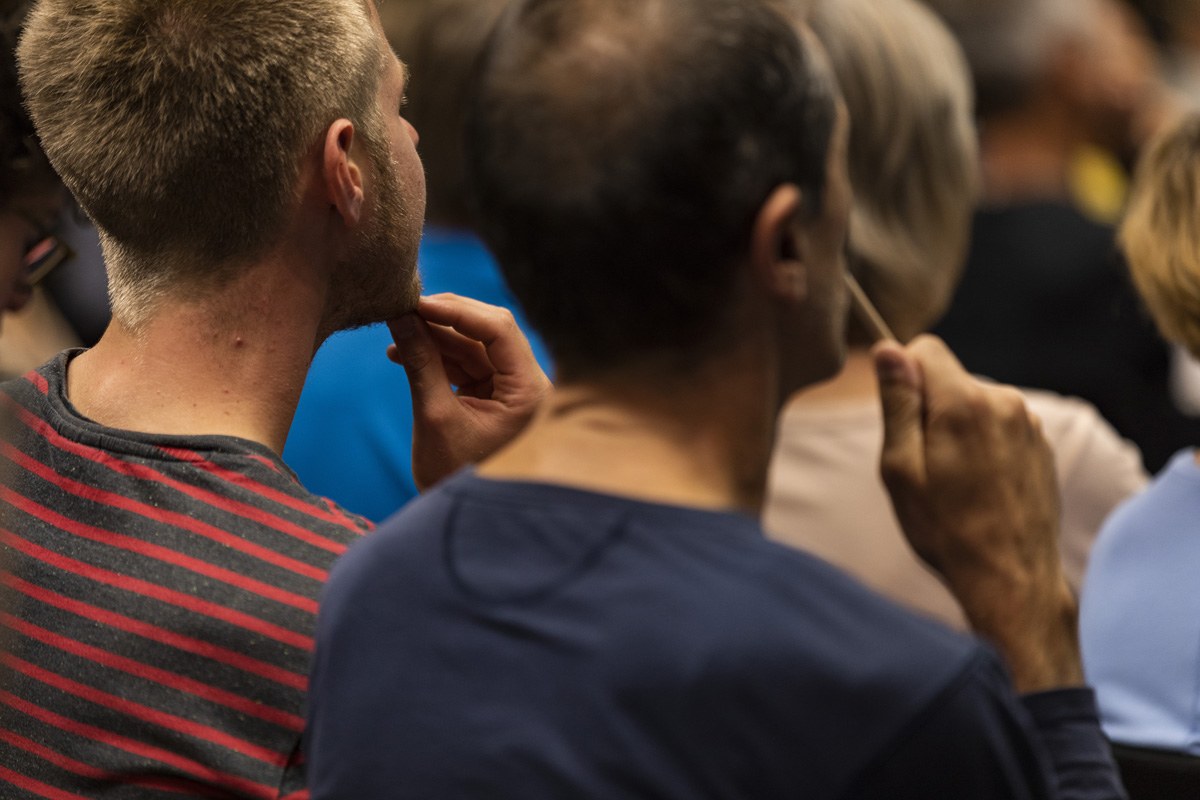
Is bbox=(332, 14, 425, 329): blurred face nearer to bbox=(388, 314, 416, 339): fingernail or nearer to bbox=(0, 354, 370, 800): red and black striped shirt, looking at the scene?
bbox=(388, 314, 416, 339): fingernail

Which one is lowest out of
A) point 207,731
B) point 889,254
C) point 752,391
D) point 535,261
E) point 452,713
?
point 889,254

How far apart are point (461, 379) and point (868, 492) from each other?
83 centimetres

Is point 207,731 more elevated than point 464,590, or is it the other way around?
point 464,590

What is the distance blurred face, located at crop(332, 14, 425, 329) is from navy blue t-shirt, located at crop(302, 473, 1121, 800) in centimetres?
51

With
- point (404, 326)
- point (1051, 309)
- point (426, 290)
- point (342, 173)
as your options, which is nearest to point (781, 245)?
point (342, 173)

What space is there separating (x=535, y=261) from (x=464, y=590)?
0.81 ft

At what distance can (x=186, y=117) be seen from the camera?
155cm

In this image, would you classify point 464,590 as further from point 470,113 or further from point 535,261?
point 470,113

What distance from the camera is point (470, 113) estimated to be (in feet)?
4.14

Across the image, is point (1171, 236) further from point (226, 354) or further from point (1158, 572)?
point (226, 354)

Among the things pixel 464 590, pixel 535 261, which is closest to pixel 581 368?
pixel 535 261

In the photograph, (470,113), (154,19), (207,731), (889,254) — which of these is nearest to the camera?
(470,113)

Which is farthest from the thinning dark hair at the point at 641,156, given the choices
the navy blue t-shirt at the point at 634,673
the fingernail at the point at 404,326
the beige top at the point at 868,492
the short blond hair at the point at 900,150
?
the short blond hair at the point at 900,150

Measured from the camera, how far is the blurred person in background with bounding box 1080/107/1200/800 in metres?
2.04
